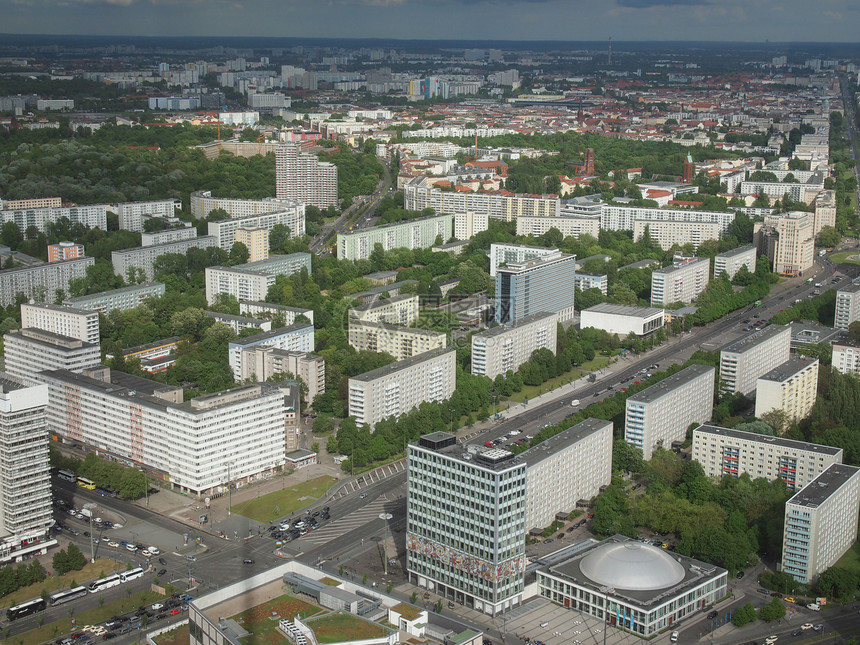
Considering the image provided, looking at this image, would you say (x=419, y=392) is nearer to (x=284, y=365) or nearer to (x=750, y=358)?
(x=284, y=365)

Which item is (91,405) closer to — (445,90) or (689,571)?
(689,571)

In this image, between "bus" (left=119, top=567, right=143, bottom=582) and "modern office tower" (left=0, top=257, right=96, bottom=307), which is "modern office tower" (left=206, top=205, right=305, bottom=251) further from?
"bus" (left=119, top=567, right=143, bottom=582)

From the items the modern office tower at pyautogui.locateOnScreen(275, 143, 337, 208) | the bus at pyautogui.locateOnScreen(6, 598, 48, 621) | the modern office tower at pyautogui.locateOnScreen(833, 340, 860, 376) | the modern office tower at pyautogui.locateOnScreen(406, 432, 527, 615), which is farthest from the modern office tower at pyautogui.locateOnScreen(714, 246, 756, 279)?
the bus at pyautogui.locateOnScreen(6, 598, 48, 621)

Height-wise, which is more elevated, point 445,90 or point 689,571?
point 445,90

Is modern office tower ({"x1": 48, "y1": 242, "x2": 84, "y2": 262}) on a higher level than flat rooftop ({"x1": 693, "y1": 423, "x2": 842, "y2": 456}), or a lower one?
higher

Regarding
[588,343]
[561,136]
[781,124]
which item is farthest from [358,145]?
[588,343]

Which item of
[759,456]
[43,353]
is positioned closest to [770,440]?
[759,456]
